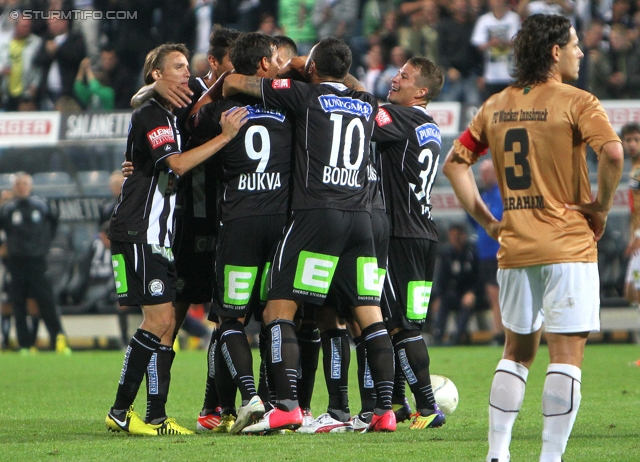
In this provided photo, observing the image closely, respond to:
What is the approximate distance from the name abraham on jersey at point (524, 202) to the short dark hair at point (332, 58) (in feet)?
6.19

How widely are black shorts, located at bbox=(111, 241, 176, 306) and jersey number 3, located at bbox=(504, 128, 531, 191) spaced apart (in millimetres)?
2386

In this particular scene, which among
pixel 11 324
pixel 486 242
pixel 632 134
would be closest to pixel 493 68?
pixel 486 242

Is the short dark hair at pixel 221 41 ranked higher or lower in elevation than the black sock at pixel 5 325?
higher

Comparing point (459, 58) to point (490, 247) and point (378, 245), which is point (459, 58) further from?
point (378, 245)

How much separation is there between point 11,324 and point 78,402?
8.42 metres

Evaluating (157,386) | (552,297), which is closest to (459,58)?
(157,386)

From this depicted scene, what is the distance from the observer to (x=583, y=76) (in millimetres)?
15766

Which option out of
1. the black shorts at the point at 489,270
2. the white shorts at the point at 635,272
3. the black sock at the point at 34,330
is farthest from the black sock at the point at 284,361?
the black sock at the point at 34,330

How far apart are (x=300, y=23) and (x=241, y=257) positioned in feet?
39.3

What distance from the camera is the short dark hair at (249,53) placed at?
19.7ft

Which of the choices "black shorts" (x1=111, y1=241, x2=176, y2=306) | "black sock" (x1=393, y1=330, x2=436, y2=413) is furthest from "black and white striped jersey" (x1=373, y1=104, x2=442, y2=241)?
"black shorts" (x1=111, y1=241, x2=176, y2=306)

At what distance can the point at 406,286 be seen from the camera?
6.45 meters

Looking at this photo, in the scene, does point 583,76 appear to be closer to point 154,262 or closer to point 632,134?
point 632,134

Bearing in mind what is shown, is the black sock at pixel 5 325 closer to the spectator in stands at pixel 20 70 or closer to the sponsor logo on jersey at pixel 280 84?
the spectator in stands at pixel 20 70
